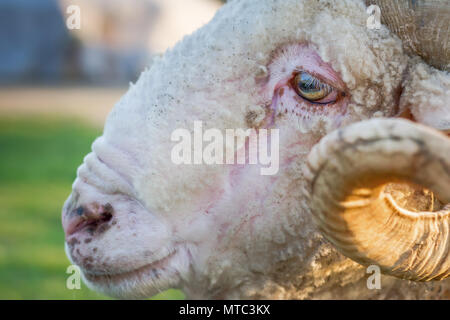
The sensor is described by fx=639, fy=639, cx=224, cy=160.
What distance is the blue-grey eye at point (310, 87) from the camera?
227cm

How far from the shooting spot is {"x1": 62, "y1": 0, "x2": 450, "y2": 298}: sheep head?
2.22 meters

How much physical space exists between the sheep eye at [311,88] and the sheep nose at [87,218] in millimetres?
809

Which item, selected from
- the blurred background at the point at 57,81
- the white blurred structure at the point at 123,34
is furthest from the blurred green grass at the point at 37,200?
the white blurred structure at the point at 123,34

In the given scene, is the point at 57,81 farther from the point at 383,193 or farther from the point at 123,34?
the point at 383,193

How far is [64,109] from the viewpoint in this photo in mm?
14312

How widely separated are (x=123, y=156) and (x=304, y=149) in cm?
66

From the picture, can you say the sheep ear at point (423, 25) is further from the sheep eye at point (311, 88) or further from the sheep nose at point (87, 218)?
the sheep nose at point (87, 218)

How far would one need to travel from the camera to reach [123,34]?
17.5 m

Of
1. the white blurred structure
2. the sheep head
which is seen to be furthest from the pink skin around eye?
the white blurred structure

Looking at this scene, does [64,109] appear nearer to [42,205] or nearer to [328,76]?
[42,205]

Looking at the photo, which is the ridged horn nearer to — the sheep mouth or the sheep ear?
the sheep ear

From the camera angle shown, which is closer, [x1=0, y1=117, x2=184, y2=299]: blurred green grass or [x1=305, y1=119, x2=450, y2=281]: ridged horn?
[x1=305, y1=119, x2=450, y2=281]: ridged horn

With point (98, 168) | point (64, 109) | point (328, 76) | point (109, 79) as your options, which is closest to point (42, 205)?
point (98, 168)

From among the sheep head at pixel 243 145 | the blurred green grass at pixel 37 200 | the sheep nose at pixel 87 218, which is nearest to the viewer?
the sheep head at pixel 243 145
